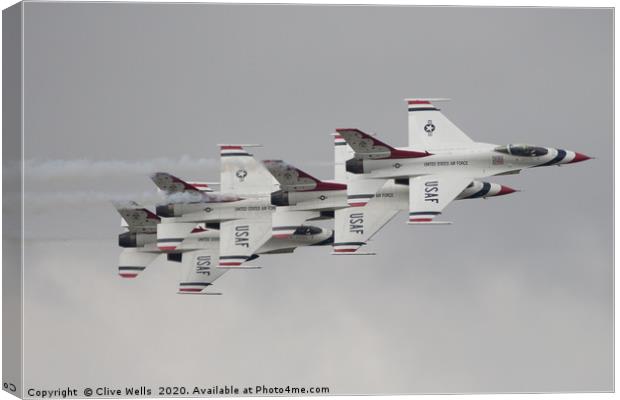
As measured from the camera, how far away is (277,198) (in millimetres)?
52156

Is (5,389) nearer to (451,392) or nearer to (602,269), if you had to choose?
(451,392)

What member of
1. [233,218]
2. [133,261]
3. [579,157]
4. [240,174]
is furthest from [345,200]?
[579,157]

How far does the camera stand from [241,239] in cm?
5288

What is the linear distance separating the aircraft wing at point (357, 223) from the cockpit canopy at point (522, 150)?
348 centimetres

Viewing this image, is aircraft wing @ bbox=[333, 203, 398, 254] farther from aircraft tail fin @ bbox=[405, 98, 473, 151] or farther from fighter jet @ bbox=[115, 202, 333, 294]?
aircraft tail fin @ bbox=[405, 98, 473, 151]

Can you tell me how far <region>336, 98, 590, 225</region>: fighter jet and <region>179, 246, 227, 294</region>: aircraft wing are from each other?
16.6 feet

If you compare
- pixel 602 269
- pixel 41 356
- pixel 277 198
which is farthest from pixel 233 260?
pixel 602 269

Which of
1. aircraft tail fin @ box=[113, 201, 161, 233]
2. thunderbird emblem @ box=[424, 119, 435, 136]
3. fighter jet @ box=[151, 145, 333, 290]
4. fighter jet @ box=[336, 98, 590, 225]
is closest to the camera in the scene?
fighter jet @ box=[336, 98, 590, 225]

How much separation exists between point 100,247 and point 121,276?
102cm

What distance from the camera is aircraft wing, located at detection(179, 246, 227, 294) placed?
53406 mm

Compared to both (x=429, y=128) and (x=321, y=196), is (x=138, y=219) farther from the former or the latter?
(x=429, y=128)

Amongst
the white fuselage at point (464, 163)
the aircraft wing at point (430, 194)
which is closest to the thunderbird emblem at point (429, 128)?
the white fuselage at point (464, 163)

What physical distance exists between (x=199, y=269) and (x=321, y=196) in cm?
456

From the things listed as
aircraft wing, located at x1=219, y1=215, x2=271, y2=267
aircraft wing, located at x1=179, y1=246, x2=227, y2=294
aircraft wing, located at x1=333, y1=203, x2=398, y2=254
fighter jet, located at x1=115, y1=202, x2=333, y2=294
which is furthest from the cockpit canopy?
aircraft wing, located at x1=179, y1=246, x2=227, y2=294
